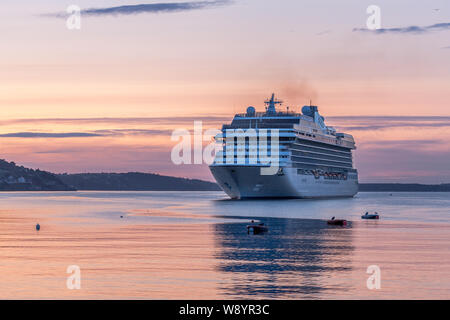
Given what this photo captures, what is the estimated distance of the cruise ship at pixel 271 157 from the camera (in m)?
140

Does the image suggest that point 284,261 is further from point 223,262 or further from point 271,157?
point 271,157

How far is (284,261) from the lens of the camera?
4572 centimetres

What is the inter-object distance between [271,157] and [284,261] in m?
98.0

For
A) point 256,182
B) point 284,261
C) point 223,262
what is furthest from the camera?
point 256,182

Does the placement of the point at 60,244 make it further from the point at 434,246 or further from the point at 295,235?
the point at 434,246

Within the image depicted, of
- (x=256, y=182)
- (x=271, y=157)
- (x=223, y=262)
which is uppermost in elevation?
(x=271, y=157)

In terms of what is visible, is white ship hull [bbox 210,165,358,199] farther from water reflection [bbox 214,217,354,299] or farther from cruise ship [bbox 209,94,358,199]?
water reflection [bbox 214,217,354,299]

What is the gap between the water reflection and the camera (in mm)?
35219

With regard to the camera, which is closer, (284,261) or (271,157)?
(284,261)

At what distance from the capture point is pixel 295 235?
66.6 m

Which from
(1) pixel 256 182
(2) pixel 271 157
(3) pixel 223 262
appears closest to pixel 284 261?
(3) pixel 223 262

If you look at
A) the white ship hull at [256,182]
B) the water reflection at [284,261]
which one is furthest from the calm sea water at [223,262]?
the white ship hull at [256,182]

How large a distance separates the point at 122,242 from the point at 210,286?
965 inches
